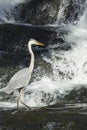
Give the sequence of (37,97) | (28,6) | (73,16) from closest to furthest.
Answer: (37,97)
(73,16)
(28,6)

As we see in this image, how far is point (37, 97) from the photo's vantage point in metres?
13.1

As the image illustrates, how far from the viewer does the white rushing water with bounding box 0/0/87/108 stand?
13156 mm

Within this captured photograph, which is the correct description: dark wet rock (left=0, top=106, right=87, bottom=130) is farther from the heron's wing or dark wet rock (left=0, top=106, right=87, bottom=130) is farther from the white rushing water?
the white rushing water

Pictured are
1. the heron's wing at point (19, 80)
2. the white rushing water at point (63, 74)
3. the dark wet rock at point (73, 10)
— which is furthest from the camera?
the dark wet rock at point (73, 10)

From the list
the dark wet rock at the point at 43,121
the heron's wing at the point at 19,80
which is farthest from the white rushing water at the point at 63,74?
the dark wet rock at the point at 43,121

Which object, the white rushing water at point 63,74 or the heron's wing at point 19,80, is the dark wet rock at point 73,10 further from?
the heron's wing at point 19,80

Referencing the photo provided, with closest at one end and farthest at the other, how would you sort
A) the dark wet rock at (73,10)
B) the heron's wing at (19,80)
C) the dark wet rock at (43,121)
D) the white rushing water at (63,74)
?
the dark wet rock at (43,121)
the heron's wing at (19,80)
the white rushing water at (63,74)
the dark wet rock at (73,10)

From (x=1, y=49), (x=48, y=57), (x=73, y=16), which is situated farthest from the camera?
(x=73, y=16)

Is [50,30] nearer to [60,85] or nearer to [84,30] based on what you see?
[84,30]

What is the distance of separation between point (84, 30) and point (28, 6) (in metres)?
3.56

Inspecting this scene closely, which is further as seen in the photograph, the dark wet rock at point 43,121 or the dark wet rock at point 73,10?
the dark wet rock at point 73,10

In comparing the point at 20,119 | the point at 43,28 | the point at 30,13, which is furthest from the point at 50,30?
the point at 20,119

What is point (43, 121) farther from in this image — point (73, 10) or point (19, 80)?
point (73, 10)

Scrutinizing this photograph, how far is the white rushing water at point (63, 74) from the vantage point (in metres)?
13.2
